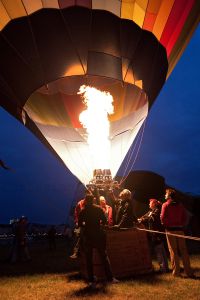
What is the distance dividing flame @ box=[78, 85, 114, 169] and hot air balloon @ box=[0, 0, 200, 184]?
0.20 metres

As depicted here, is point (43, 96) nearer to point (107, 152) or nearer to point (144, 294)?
point (107, 152)

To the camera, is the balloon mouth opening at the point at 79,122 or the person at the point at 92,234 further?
the balloon mouth opening at the point at 79,122

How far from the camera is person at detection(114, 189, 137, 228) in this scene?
6.55 metres

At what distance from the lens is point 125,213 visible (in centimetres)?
658

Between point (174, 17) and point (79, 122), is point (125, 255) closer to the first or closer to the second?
point (79, 122)

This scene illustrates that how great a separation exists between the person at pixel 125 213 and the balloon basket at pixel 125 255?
0.47 feet

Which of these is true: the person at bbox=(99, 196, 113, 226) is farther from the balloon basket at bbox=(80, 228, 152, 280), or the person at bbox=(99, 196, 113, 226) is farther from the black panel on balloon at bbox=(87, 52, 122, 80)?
the black panel on balloon at bbox=(87, 52, 122, 80)

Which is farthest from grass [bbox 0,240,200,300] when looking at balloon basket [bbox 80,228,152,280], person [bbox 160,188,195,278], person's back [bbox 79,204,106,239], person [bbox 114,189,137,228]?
person [bbox 114,189,137,228]

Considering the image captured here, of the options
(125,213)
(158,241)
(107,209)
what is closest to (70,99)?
(107,209)

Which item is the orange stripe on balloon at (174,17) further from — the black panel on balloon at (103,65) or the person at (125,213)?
the person at (125,213)

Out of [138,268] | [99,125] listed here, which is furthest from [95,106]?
[138,268]

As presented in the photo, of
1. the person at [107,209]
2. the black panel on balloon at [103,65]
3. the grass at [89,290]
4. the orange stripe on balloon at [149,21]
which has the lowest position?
the grass at [89,290]

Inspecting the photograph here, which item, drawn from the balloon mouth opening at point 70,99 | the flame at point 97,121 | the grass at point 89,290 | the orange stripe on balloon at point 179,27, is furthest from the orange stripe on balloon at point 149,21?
the grass at point 89,290

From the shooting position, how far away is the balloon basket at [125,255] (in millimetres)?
6266
